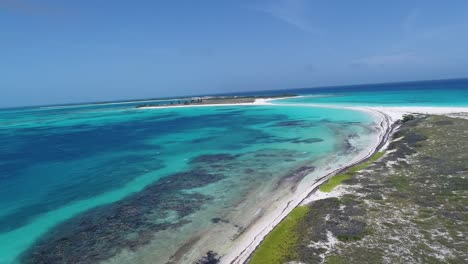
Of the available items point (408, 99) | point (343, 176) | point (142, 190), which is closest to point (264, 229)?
point (343, 176)

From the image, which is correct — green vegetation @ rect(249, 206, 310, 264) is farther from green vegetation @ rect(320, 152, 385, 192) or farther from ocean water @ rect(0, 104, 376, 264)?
green vegetation @ rect(320, 152, 385, 192)

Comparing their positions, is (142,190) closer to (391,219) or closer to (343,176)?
(343,176)

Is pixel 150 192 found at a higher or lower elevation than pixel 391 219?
lower

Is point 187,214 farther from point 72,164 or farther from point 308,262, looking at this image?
point 72,164

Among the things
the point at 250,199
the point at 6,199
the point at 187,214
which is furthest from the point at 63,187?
the point at 250,199

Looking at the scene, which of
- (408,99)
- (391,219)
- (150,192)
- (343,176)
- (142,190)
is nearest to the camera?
(391,219)

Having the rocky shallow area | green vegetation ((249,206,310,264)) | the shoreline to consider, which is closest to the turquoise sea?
the shoreline

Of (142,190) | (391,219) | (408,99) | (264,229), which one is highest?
(408,99)
